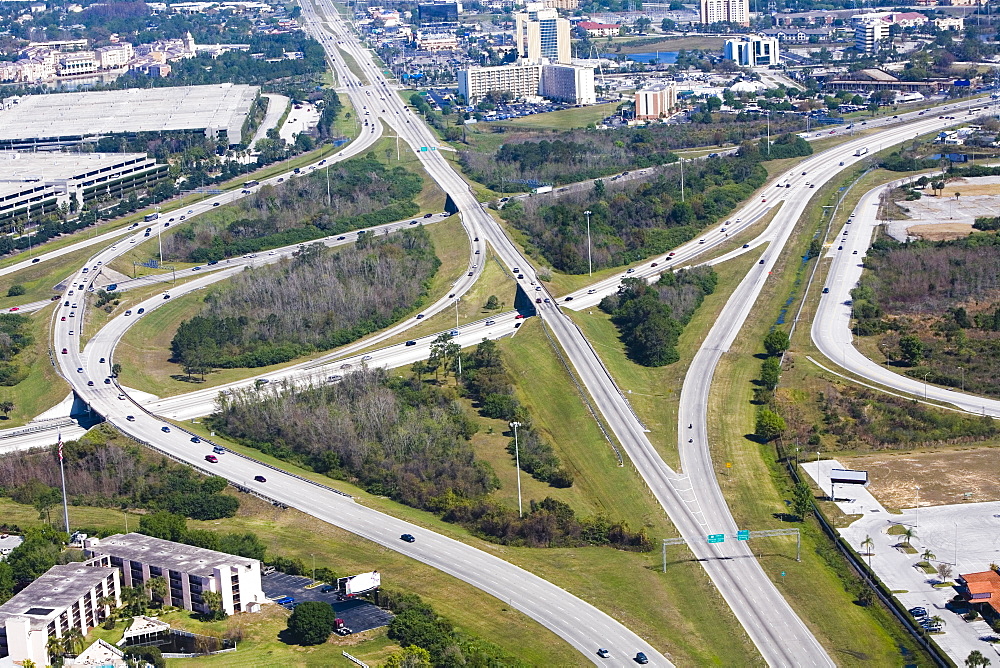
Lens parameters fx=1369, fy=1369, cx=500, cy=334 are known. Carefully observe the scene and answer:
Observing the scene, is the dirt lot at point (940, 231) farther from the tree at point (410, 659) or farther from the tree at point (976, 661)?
the tree at point (410, 659)

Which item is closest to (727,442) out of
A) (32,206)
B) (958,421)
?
(958,421)

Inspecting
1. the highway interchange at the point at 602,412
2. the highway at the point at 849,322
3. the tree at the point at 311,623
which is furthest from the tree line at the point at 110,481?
the highway at the point at 849,322

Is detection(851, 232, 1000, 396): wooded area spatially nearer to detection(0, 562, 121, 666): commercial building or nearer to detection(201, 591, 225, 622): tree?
detection(201, 591, 225, 622): tree

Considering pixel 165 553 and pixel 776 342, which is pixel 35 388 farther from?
pixel 776 342

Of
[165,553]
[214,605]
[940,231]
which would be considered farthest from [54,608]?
[940,231]

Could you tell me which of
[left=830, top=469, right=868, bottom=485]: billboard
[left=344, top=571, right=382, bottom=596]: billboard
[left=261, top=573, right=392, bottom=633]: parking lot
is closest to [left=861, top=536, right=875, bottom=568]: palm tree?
[left=830, top=469, right=868, bottom=485]: billboard

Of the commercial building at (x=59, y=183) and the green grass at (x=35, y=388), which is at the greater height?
the commercial building at (x=59, y=183)

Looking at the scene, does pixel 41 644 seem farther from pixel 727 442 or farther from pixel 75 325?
pixel 75 325
